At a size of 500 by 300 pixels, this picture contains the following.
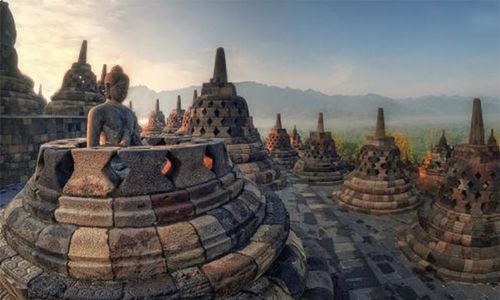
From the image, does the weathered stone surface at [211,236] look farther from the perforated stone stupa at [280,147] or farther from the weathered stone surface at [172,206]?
the perforated stone stupa at [280,147]

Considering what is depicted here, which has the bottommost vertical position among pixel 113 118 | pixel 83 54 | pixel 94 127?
pixel 94 127

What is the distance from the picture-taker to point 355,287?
6074 mm

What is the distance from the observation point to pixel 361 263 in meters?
7.10

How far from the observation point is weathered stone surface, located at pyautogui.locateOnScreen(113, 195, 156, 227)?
8.31 ft

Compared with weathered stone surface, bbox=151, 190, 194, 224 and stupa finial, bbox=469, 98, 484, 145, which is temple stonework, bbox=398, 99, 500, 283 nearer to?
stupa finial, bbox=469, 98, 484, 145

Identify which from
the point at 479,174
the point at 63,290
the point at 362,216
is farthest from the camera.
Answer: the point at 362,216

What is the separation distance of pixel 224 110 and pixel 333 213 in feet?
19.0

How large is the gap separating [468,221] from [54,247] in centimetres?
828

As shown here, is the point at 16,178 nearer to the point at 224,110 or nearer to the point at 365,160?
the point at 224,110

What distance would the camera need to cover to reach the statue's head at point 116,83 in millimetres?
3510

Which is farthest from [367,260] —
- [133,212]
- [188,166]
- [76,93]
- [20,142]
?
[76,93]

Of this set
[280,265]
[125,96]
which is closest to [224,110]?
[125,96]

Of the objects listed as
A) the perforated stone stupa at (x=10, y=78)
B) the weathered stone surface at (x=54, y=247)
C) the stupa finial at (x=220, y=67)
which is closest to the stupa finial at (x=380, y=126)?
the stupa finial at (x=220, y=67)

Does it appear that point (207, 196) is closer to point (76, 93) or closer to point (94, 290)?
point (94, 290)
